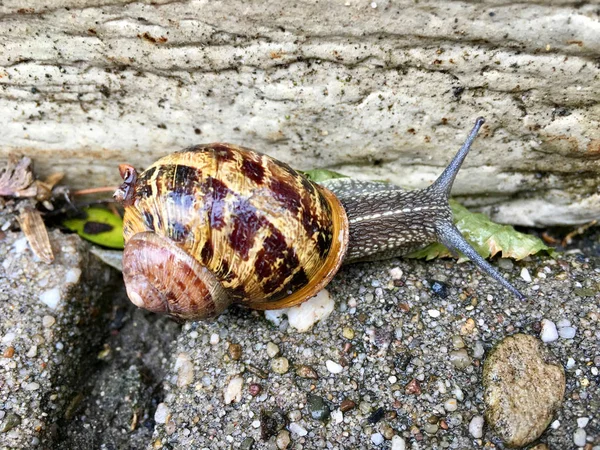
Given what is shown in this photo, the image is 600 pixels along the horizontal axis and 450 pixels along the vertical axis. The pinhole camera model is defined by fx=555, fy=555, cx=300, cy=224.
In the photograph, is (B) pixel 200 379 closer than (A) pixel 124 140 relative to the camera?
Yes

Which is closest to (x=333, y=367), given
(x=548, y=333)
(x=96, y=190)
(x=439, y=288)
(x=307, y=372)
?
(x=307, y=372)

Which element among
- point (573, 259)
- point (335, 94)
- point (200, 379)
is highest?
point (335, 94)

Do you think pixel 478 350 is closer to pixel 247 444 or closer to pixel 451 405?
pixel 451 405

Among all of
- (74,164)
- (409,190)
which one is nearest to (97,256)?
(74,164)

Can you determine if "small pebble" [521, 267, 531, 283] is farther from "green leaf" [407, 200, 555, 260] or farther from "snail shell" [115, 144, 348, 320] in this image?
"snail shell" [115, 144, 348, 320]

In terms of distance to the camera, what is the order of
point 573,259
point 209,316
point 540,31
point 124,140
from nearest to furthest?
point 540,31 → point 209,316 → point 573,259 → point 124,140

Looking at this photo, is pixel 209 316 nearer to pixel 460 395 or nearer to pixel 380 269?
pixel 380 269

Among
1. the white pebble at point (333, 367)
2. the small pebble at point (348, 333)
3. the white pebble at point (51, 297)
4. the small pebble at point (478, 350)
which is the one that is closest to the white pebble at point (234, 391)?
the white pebble at point (333, 367)

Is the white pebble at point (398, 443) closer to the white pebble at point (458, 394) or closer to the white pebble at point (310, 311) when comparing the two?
the white pebble at point (458, 394)
